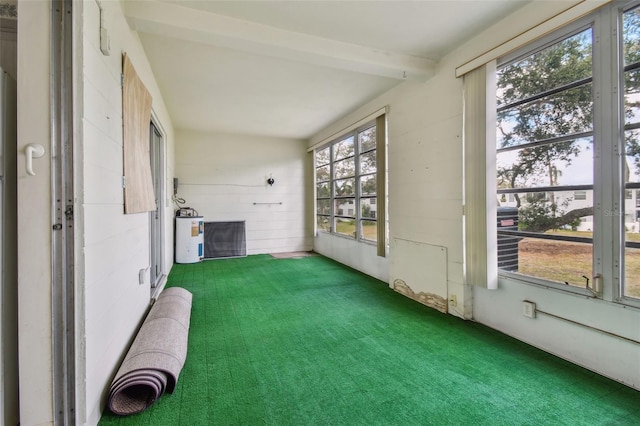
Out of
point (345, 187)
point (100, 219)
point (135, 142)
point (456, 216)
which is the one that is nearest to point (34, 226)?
point (100, 219)

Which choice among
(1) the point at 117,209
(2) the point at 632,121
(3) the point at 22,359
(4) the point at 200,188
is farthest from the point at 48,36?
(4) the point at 200,188

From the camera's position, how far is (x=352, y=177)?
16.9 feet

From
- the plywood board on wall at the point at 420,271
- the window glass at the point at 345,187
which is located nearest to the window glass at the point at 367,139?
the window glass at the point at 345,187

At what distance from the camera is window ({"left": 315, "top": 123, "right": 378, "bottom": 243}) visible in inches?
183

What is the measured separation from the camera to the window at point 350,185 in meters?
4.64

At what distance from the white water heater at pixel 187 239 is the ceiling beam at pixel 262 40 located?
376 centimetres

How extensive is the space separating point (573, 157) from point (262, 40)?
101 inches

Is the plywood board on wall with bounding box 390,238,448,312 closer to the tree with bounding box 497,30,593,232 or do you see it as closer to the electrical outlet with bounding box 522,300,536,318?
the electrical outlet with bounding box 522,300,536,318

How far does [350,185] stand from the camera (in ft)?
17.3

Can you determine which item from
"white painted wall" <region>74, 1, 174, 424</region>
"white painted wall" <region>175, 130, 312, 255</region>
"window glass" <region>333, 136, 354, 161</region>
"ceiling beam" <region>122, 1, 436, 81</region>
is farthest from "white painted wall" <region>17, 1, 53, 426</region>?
"white painted wall" <region>175, 130, 312, 255</region>

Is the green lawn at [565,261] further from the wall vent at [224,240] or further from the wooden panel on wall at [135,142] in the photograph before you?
the wall vent at [224,240]

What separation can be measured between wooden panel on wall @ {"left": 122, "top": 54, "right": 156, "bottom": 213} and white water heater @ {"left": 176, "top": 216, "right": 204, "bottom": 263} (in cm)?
295

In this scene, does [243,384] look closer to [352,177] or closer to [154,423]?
[154,423]

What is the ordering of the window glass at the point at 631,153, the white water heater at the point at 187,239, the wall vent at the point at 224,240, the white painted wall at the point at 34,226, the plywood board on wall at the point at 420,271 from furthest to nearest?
1. the wall vent at the point at 224,240
2. the white water heater at the point at 187,239
3. the plywood board on wall at the point at 420,271
4. the window glass at the point at 631,153
5. the white painted wall at the point at 34,226
